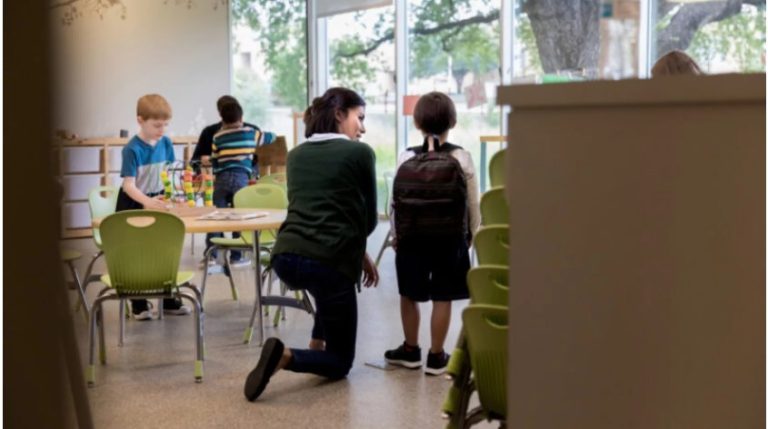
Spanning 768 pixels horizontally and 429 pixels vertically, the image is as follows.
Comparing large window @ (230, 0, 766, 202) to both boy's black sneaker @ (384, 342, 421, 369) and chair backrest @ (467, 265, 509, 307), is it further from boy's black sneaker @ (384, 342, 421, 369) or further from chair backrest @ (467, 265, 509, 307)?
chair backrest @ (467, 265, 509, 307)

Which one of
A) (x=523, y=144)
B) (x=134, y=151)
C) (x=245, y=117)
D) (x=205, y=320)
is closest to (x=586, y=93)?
(x=523, y=144)

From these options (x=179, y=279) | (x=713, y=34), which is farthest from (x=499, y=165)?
(x=179, y=279)

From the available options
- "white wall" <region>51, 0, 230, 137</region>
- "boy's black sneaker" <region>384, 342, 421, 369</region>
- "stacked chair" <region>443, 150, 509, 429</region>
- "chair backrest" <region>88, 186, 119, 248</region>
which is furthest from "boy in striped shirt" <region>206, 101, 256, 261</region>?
"stacked chair" <region>443, 150, 509, 429</region>

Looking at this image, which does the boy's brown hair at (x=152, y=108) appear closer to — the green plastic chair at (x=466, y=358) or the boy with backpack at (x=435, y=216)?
the boy with backpack at (x=435, y=216)

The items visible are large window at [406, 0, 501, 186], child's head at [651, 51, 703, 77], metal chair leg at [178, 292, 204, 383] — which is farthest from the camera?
large window at [406, 0, 501, 186]

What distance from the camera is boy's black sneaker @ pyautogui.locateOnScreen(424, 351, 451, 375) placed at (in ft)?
12.6

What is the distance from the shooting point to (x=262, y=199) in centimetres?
511

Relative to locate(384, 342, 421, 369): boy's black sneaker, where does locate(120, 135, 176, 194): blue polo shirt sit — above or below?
above

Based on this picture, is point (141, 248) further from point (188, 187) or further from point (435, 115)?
point (435, 115)

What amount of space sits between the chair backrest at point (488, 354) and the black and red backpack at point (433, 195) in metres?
1.60

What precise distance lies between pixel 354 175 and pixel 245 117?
716cm

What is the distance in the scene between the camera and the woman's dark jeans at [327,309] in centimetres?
347

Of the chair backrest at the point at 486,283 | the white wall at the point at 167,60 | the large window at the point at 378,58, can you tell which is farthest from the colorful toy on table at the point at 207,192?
the white wall at the point at 167,60

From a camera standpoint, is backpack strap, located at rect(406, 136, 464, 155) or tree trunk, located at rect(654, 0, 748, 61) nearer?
tree trunk, located at rect(654, 0, 748, 61)
